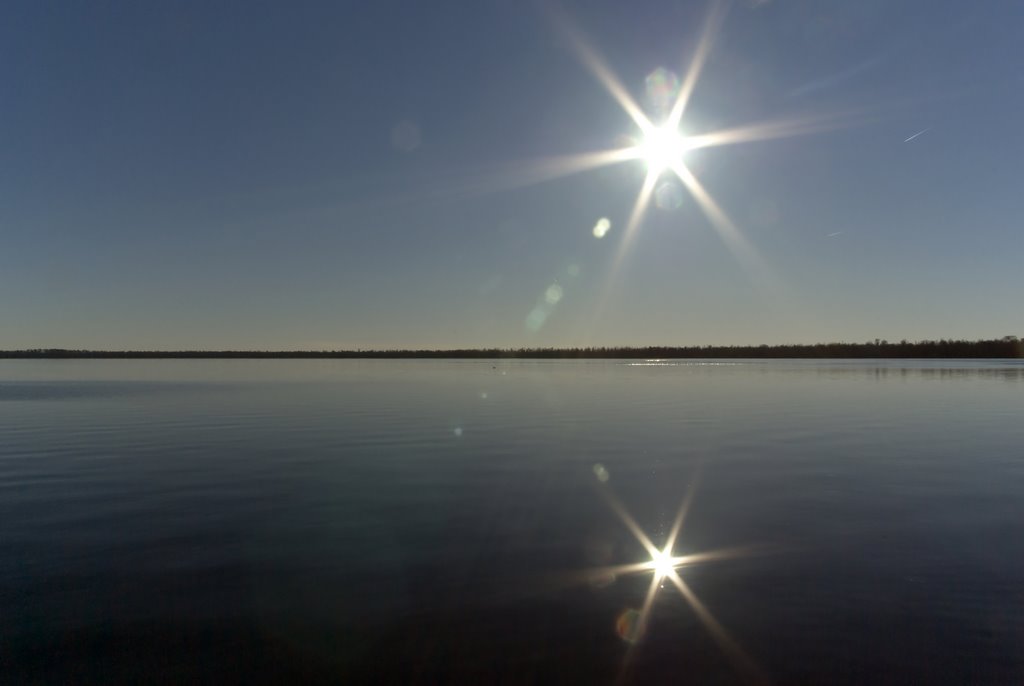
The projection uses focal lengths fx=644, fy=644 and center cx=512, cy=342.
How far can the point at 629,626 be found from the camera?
23.0 feet

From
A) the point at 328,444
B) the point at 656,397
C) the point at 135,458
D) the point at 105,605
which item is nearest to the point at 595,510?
the point at 105,605

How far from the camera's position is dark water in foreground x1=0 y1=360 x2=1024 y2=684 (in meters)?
6.25

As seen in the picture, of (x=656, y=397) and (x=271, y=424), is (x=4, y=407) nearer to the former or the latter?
(x=271, y=424)

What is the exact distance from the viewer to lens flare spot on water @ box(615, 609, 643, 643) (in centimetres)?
675

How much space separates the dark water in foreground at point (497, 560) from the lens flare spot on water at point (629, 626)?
133 mm

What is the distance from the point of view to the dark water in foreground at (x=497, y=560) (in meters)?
6.25

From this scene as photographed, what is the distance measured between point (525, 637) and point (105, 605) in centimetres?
482

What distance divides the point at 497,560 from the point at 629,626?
8.36ft

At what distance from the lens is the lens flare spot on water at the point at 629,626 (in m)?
6.75

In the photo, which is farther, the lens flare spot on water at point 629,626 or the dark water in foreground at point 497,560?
the lens flare spot on water at point 629,626

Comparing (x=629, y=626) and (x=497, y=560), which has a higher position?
(x=497, y=560)

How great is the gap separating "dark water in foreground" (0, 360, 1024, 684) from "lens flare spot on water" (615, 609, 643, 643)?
133 mm

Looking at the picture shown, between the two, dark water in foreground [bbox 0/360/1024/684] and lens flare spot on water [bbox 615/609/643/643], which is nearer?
dark water in foreground [bbox 0/360/1024/684]

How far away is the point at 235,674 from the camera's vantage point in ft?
19.5
